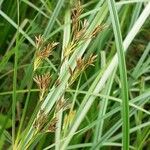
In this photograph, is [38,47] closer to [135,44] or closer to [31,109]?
[31,109]

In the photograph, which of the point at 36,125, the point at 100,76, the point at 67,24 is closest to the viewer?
the point at 36,125

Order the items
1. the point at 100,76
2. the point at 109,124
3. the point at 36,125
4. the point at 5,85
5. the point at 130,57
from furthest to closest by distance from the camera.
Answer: the point at 130,57 → the point at 5,85 → the point at 109,124 → the point at 100,76 → the point at 36,125

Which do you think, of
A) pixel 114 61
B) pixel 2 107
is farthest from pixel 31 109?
pixel 114 61

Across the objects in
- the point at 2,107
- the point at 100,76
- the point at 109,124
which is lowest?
the point at 109,124

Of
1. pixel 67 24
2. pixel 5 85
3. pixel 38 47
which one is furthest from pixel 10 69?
pixel 38 47

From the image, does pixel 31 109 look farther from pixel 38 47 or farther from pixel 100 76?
pixel 38 47

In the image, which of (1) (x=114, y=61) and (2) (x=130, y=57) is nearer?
(1) (x=114, y=61)

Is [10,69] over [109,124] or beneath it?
over
